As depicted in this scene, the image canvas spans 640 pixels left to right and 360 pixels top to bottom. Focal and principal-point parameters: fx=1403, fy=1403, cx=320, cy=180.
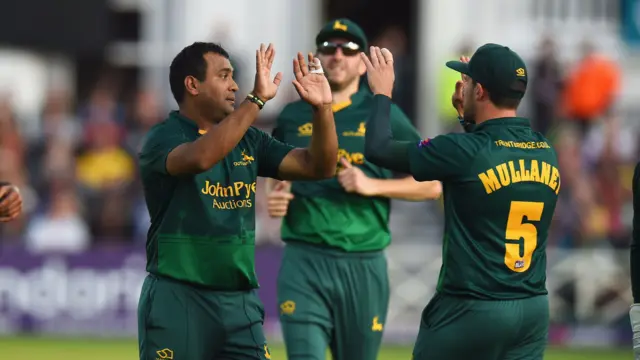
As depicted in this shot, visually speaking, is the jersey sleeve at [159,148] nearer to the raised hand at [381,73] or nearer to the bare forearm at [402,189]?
the raised hand at [381,73]

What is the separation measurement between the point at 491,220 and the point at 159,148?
Answer: 5.72ft

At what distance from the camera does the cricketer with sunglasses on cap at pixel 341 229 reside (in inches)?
366

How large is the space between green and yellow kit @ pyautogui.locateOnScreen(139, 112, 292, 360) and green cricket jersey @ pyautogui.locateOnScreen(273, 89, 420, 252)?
2.06 meters

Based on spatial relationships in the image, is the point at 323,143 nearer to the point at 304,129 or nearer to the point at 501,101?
the point at 501,101

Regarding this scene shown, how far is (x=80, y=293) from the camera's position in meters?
16.4

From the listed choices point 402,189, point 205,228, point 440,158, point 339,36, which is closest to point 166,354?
point 205,228

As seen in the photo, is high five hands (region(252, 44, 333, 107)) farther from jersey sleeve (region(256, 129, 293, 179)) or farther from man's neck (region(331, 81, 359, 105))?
man's neck (region(331, 81, 359, 105))

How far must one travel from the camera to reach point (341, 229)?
30.7 feet

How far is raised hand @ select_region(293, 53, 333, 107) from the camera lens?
7.19 meters

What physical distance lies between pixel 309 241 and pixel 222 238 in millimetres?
2176

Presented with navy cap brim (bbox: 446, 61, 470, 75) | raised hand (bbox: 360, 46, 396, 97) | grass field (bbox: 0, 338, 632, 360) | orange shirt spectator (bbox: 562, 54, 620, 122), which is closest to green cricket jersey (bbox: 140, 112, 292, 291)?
raised hand (bbox: 360, 46, 396, 97)

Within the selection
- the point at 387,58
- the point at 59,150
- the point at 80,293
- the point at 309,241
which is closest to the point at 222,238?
the point at 387,58

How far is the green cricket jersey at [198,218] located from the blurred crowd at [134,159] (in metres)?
9.28

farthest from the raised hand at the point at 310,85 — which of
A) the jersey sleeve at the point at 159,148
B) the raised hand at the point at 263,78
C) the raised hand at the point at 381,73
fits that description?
the jersey sleeve at the point at 159,148
